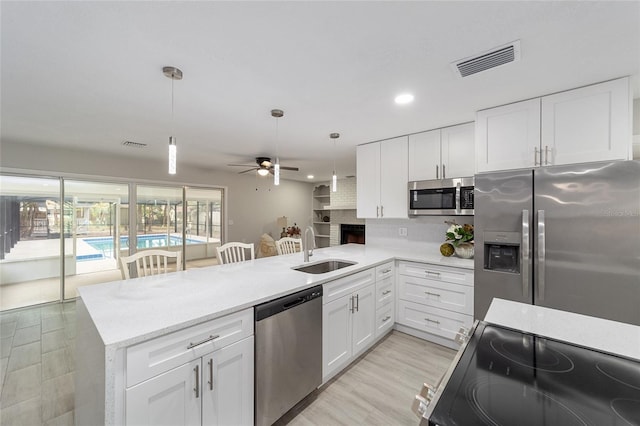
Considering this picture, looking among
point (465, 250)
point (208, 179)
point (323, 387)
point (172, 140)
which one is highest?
point (208, 179)

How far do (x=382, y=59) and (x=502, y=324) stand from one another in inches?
65.4

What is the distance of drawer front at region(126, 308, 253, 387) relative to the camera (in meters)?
1.13

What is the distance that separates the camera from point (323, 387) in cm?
216

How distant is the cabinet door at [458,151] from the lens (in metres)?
2.84

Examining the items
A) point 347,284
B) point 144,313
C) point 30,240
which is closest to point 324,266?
point 347,284

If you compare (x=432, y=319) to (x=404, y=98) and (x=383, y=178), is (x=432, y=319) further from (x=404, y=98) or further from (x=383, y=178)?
(x=404, y=98)

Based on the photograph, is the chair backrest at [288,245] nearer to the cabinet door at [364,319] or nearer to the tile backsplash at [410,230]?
the tile backsplash at [410,230]

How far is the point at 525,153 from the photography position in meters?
2.25

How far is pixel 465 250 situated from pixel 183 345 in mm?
2882

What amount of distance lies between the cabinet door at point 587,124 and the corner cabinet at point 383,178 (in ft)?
4.69

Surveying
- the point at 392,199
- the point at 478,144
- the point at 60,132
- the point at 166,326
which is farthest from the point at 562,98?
the point at 60,132

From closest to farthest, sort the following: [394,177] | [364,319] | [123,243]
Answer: [364,319] < [394,177] < [123,243]

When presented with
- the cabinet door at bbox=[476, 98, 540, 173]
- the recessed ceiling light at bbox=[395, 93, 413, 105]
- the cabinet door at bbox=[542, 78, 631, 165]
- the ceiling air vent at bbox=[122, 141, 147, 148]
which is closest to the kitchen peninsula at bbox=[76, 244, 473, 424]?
the recessed ceiling light at bbox=[395, 93, 413, 105]

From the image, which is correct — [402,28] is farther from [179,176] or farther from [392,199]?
[179,176]
